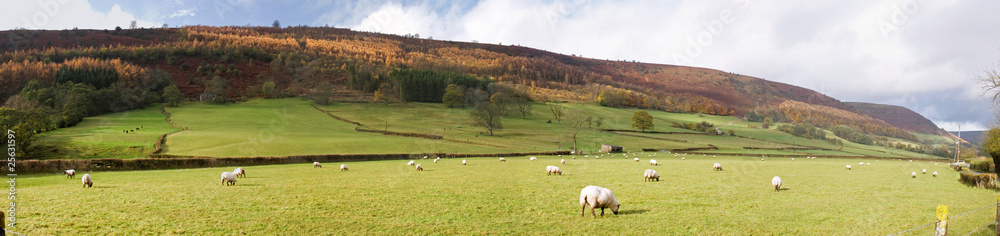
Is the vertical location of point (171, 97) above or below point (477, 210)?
above

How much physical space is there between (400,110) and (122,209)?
97759 millimetres

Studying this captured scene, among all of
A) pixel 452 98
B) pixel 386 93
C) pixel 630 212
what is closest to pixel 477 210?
pixel 630 212

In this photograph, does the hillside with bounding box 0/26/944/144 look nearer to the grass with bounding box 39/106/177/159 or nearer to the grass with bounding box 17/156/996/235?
the grass with bounding box 39/106/177/159

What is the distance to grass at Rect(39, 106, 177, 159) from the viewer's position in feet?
148

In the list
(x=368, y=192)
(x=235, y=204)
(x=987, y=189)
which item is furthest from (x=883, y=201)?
(x=235, y=204)

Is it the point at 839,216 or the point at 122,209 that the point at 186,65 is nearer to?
the point at 122,209

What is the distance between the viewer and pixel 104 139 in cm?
5138

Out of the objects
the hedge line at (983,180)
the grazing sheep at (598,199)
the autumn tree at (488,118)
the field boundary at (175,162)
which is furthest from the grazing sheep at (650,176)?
the autumn tree at (488,118)

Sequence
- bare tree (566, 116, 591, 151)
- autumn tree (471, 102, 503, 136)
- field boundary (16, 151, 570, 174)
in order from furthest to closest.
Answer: autumn tree (471, 102, 503, 136), bare tree (566, 116, 591, 151), field boundary (16, 151, 570, 174)

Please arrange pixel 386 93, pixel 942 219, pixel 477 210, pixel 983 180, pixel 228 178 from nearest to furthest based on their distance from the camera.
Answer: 1. pixel 942 219
2. pixel 477 210
3. pixel 228 178
4. pixel 983 180
5. pixel 386 93

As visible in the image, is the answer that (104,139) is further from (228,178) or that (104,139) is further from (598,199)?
(598,199)

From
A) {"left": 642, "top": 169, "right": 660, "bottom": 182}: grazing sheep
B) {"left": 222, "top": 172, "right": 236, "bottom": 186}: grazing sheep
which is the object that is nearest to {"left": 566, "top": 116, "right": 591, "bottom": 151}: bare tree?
{"left": 642, "top": 169, "right": 660, "bottom": 182}: grazing sheep

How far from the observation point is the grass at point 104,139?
45200 mm

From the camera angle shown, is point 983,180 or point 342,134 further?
point 342,134
